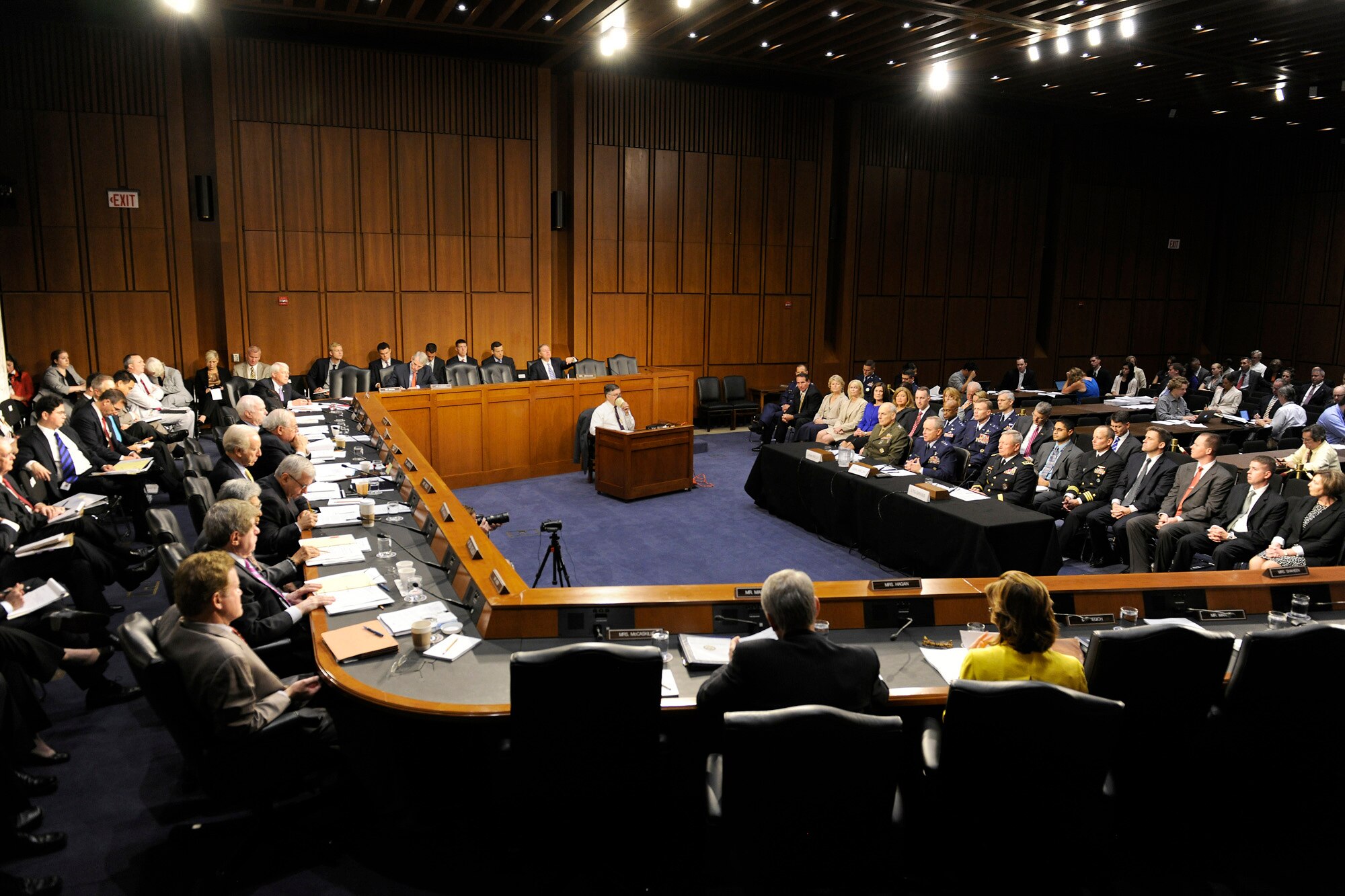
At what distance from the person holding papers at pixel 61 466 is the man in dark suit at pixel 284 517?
1750 millimetres

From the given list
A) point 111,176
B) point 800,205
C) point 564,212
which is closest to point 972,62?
point 800,205

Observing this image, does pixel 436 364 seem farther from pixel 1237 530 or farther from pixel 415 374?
pixel 1237 530

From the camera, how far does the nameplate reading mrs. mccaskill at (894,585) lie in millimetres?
3854

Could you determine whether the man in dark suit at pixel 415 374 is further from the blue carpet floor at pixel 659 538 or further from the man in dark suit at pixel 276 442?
the man in dark suit at pixel 276 442

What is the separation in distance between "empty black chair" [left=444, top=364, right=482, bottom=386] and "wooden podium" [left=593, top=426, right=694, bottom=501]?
308cm

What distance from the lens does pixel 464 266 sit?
12.4m

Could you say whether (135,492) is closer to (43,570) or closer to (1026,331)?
(43,570)

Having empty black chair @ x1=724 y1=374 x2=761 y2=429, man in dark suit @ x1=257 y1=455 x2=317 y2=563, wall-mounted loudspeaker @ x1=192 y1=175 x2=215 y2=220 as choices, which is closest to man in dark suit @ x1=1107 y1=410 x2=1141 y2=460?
man in dark suit @ x1=257 y1=455 x2=317 y2=563

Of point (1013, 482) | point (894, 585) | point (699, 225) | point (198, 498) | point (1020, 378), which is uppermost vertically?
point (699, 225)

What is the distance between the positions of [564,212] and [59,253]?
6.23m

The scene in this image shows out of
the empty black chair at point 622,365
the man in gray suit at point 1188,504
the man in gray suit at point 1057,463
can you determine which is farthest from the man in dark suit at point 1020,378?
the man in gray suit at point 1188,504

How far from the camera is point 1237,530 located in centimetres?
619

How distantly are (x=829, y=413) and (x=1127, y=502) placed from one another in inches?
143

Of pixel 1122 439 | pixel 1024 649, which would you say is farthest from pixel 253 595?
pixel 1122 439
